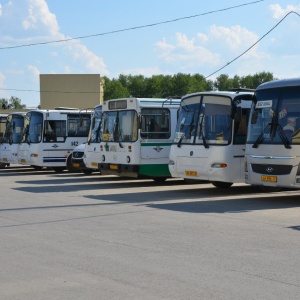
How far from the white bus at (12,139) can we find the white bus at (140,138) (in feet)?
27.6

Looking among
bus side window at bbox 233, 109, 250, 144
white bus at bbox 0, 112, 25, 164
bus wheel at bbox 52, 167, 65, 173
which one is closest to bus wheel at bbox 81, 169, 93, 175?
bus wheel at bbox 52, 167, 65, 173

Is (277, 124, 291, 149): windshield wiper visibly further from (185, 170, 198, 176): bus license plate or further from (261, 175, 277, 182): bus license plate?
(185, 170, 198, 176): bus license plate

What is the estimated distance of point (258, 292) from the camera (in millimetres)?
6887

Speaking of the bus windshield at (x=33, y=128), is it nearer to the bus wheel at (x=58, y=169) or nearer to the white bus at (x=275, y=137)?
the bus wheel at (x=58, y=169)

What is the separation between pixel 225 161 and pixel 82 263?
8891 millimetres

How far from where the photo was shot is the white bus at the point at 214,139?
1678 cm

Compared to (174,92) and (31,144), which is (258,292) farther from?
(174,92)

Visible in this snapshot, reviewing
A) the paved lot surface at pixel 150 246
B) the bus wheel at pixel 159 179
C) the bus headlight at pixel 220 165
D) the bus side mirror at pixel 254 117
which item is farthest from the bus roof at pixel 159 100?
the bus side mirror at pixel 254 117

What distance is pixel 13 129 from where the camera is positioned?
2903 centimetres

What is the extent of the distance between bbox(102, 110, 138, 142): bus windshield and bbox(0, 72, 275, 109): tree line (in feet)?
208

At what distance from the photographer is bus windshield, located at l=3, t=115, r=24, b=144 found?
28594 millimetres

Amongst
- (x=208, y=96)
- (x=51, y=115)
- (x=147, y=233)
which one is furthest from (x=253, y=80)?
(x=147, y=233)

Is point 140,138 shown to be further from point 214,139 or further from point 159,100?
point 214,139

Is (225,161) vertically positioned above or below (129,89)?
below
